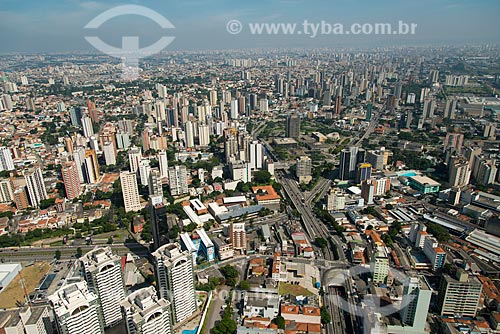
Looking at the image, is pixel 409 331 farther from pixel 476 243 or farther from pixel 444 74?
pixel 444 74

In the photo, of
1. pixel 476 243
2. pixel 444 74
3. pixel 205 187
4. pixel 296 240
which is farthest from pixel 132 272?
pixel 444 74

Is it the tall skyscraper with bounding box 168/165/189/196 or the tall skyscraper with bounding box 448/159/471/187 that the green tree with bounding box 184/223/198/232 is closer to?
the tall skyscraper with bounding box 168/165/189/196

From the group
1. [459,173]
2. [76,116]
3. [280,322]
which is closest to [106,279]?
[280,322]

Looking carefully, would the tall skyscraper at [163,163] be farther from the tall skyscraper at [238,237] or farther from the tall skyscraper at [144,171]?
the tall skyscraper at [238,237]

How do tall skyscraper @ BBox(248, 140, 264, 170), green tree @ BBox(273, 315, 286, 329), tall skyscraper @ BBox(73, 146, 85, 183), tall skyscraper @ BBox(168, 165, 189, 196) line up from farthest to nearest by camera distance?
1. tall skyscraper @ BBox(248, 140, 264, 170)
2. tall skyscraper @ BBox(73, 146, 85, 183)
3. tall skyscraper @ BBox(168, 165, 189, 196)
4. green tree @ BBox(273, 315, 286, 329)

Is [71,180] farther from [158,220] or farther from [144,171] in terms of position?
[158,220]

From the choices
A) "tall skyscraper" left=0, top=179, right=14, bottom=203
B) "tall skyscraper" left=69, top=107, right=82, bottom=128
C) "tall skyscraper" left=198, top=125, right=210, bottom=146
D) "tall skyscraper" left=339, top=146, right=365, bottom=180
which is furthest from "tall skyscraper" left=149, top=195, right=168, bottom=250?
"tall skyscraper" left=69, top=107, right=82, bottom=128

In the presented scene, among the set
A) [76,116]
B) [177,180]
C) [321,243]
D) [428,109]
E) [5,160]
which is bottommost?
[321,243]
